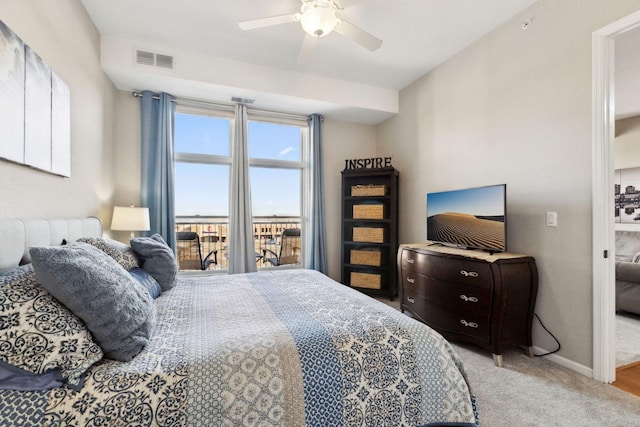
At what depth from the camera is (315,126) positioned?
408 cm

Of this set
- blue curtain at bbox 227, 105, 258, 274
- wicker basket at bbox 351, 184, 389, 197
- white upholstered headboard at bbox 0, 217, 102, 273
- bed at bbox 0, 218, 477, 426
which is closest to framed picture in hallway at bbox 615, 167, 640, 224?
wicker basket at bbox 351, 184, 389, 197

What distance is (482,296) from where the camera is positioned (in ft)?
7.23

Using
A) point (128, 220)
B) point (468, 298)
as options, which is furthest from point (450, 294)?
point (128, 220)

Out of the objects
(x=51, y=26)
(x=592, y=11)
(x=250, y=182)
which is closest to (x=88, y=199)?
(x=51, y=26)

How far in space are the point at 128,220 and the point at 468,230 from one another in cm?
323

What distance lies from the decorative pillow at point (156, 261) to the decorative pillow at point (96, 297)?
31.3 inches

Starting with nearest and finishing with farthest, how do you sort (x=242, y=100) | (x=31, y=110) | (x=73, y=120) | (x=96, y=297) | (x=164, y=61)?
1. (x=96, y=297)
2. (x=31, y=110)
3. (x=73, y=120)
4. (x=164, y=61)
5. (x=242, y=100)

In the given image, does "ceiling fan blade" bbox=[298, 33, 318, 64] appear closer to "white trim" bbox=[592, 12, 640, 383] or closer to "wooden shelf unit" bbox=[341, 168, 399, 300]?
"wooden shelf unit" bbox=[341, 168, 399, 300]

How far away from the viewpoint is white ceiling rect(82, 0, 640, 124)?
8.09ft

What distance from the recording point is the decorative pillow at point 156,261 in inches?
75.7

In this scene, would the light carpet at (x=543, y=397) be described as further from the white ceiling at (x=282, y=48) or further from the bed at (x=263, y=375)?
the white ceiling at (x=282, y=48)

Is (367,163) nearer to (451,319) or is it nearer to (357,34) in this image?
(357,34)

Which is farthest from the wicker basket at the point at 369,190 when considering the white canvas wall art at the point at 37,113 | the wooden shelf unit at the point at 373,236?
the white canvas wall art at the point at 37,113

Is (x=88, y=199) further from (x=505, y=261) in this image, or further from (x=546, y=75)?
(x=546, y=75)
